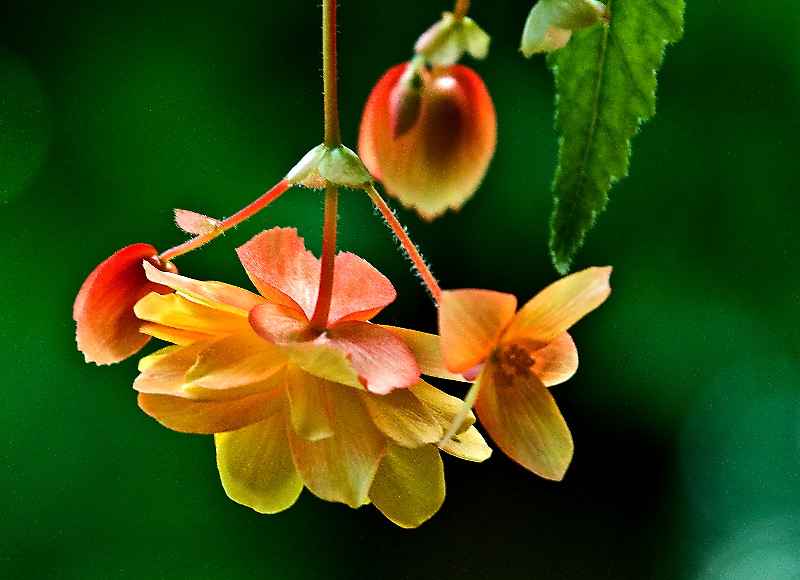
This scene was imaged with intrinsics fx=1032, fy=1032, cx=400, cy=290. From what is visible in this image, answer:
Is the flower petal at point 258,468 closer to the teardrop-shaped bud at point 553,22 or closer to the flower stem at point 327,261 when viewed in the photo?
the flower stem at point 327,261

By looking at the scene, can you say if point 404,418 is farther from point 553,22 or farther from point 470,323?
point 553,22

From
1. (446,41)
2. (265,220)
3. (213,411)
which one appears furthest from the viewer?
(265,220)

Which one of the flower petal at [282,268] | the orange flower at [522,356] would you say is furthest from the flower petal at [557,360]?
the flower petal at [282,268]

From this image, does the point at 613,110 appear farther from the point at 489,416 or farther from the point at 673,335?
the point at 673,335

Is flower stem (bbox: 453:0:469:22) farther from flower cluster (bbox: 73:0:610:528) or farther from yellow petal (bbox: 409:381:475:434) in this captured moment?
yellow petal (bbox: 409:381:475:434)

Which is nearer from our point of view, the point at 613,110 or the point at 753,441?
the point at 613,110

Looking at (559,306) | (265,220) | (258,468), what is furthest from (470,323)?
(265,220)

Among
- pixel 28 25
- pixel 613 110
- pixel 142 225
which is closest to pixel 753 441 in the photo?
pixel 142 225
